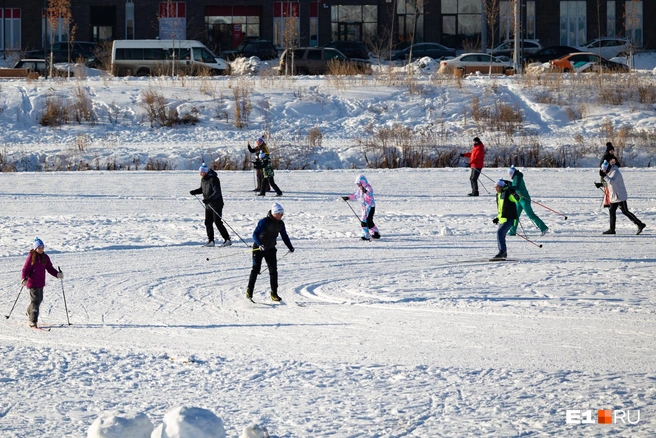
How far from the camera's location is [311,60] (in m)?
45.7

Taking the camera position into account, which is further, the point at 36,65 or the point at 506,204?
the point at 36,65

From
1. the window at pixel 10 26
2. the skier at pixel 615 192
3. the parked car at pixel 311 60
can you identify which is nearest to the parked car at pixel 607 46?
the parked car at pixel 311 60

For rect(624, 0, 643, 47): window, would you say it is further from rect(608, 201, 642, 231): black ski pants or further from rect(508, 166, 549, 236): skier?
rect(508, 166, 549, 236): skier

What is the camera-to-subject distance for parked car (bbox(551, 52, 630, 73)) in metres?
42.3

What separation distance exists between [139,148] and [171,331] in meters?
20.6

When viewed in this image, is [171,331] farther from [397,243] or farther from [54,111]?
[54,111]

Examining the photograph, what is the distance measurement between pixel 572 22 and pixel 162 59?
23.7 meters

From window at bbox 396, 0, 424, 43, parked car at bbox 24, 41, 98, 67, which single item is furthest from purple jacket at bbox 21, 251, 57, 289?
window at bbox 396, 0, 424, 43

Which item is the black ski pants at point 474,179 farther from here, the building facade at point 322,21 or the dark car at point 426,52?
the building facade at point 322,21

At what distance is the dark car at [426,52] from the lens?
52031 mm

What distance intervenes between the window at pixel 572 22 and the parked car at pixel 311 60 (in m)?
15.4

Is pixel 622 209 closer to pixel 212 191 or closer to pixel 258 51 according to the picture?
pixel 212 191

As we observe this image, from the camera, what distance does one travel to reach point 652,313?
40.0 ft

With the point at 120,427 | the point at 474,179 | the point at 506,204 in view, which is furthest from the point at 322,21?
the point at 120,427
